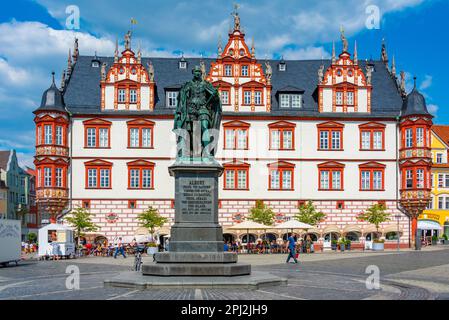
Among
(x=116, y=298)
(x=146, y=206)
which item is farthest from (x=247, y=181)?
(x=116, y=298)

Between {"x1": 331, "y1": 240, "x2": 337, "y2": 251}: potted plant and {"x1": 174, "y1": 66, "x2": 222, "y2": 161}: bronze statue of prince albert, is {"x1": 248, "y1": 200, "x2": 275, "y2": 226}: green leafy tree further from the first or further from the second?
{"x1": 174, "y1": 66, "x2": 222, "y2": 161}: bronze statue of prince albert

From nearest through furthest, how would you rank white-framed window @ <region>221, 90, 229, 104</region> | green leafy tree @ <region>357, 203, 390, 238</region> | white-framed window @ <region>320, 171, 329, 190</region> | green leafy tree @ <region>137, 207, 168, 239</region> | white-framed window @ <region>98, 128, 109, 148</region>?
green leafy tree @ <region>137, 207, 168, 239</region>
green leafy tree @ <region>357, 203, 390, 238</region>
white-framed window @ <region>98, 128, 109, 148</region>
white-framed window @ <region>221, 90, 229, 104</region>
white-framed window @ <region>320, 171, 329, 190</region>

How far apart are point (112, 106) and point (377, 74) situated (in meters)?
23.9

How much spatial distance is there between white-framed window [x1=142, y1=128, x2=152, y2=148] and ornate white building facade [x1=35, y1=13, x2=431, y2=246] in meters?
0.15

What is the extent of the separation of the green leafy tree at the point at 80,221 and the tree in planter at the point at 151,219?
3.77m

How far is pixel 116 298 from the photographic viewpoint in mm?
14703

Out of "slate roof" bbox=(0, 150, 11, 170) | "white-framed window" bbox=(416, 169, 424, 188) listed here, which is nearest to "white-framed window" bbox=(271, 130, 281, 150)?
"white-framed window" bbox=(416, 169, 424, 188)

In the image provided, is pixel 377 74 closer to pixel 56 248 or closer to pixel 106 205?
pixel 106 205

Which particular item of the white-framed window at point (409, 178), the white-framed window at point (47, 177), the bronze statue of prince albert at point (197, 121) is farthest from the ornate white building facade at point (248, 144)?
the bronze statue of prince albert at point (197, 121)

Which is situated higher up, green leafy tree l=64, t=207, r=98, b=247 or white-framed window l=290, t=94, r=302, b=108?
white-framed window l=290, t=94, r=302, b=108

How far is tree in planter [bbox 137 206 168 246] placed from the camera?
1865 inches

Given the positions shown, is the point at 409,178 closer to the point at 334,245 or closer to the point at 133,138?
the point at 334,245

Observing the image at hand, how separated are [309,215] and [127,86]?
59.7 feet

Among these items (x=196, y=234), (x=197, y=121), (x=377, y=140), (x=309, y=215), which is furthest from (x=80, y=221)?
(x=196, y=234)
